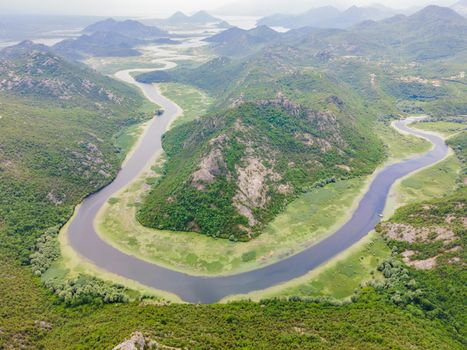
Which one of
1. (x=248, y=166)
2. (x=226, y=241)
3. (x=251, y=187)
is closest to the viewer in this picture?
(x=226, y=241)

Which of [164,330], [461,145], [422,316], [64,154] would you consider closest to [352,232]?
[422,316]

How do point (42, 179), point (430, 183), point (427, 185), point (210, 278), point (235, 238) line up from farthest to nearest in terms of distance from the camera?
point (430, 183) < point (427, 185) < point (42, 179) < point (235, 238) < point (210, 278)

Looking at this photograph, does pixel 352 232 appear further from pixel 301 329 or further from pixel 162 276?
pixel 162 276

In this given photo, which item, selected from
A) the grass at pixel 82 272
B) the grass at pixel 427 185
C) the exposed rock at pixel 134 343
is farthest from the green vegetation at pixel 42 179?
the grass at pixel 427 185

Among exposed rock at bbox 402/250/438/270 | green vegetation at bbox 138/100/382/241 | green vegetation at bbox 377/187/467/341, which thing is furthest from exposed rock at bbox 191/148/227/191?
exposed rock at bbox 402/250/438/270

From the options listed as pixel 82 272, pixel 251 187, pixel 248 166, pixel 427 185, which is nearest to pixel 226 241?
pixel 251 187

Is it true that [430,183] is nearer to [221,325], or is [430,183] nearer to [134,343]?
[221,325]

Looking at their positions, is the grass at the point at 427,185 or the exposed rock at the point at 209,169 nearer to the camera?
the exposed rock at the point at 209,169

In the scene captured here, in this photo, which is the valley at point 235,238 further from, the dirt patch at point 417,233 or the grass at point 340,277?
the grass at point 340,277
